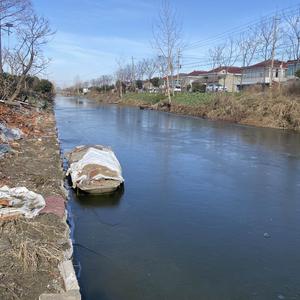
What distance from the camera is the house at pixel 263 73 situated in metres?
54.6

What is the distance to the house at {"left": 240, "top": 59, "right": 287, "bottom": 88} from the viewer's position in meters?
54.6

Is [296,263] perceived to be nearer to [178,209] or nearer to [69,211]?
[178,209]

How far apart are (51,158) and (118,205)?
3492 mm

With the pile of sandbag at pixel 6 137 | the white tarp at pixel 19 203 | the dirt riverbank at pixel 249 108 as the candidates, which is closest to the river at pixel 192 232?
the white tarp at pixel 19 203

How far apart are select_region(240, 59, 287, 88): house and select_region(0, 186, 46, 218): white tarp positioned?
164ft

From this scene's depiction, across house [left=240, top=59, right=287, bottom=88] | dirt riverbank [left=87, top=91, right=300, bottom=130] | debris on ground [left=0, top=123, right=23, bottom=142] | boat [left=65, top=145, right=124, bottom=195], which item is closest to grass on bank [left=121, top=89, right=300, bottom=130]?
dirt riverbank [left=87, top=91, right=300, bottom=130]

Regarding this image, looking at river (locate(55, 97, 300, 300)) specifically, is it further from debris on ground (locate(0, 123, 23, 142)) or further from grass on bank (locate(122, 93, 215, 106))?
grass on bank (locate(122, 93, 215, 106))

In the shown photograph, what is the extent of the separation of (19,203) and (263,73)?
55361 mm

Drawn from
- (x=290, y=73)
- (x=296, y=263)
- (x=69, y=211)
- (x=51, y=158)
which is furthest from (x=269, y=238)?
(x=290, y=73)

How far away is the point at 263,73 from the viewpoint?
56938 millimetres

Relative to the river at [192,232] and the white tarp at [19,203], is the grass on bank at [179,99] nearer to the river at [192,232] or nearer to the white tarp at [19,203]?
the river at [192,232]

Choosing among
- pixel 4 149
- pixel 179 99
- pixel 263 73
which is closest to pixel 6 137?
pixel 4 149

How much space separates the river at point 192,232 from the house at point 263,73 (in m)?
45.0

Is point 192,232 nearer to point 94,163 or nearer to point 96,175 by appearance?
point 96,175
